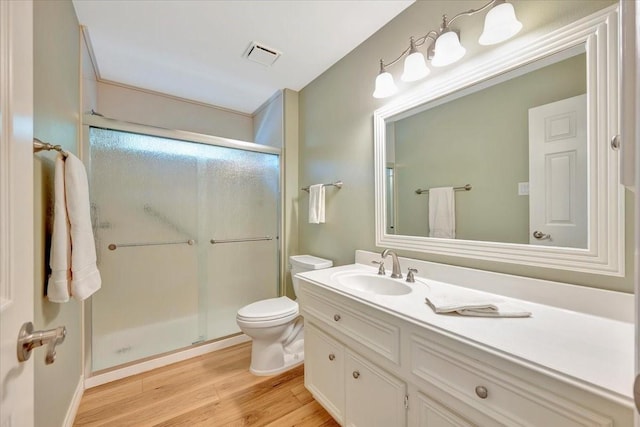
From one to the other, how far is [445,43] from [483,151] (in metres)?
0.54

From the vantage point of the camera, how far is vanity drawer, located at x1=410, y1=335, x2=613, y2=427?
579mm

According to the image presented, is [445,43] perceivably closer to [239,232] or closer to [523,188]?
[523,188]

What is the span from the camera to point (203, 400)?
153 centimetres

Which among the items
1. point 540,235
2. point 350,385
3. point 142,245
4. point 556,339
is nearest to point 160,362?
point 142,245

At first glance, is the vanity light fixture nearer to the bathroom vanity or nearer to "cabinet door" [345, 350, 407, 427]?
the bathroom vanity

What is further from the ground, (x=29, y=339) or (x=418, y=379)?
(x=29, y=339)

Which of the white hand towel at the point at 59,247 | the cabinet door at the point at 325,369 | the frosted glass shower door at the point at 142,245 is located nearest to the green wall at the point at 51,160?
the white hand towel at the point at 59,247

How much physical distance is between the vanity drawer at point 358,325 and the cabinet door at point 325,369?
0.36ft

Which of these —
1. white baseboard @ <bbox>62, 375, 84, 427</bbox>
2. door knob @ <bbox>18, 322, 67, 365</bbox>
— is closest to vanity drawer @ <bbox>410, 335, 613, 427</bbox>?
door knob @ <bbox>18, 322, 67, 365</bbox>

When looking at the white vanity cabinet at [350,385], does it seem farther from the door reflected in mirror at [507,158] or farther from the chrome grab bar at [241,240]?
the chrome grab bar at [241,240]

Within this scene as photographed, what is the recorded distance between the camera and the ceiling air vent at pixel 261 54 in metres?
1.78

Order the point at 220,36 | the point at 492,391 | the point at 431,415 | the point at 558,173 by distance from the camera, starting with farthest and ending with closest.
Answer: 1. the point at 220,36
2. the point at 558,173
3. the point at 431,415
4. the point at 492,391

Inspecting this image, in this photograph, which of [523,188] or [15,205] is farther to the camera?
[523,188]

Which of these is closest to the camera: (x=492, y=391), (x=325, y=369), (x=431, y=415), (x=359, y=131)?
(x=492, y=391)
